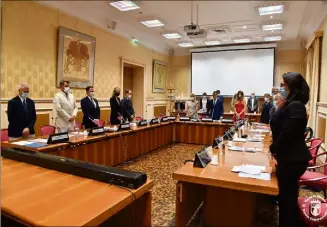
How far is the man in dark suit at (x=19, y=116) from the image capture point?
370 cm

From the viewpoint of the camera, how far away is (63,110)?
173 inches

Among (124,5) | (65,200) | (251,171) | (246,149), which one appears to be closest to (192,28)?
(124,5)

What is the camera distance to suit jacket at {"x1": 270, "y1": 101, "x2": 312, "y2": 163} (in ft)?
5.99

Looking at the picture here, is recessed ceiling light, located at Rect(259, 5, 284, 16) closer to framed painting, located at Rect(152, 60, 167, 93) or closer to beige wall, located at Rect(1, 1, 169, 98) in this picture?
beige wall, located at Rect(1, 1, 169, 98)

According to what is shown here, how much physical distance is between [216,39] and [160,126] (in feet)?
15.8

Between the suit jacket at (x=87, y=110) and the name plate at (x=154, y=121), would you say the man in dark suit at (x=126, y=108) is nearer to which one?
the name plate at (x=154, y=121)

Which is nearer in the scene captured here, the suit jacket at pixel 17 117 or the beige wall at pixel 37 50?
the suit jacket at pixel 17 117

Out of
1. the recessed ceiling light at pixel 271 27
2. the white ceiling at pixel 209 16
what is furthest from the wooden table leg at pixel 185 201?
the recessed ceiling light at pixel 271 27

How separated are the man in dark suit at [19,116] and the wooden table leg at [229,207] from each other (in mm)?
2850

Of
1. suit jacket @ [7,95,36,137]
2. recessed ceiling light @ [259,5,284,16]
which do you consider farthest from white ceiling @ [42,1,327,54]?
suit jacket @ [7,95,36,137]

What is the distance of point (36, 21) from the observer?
16.5ft

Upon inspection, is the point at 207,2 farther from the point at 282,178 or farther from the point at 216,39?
the point at 282,178

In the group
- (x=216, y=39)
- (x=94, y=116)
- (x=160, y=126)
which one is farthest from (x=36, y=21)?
(x=216, y=39)

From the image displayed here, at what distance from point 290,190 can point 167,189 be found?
176 cm
